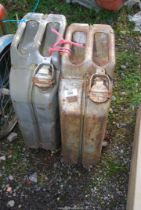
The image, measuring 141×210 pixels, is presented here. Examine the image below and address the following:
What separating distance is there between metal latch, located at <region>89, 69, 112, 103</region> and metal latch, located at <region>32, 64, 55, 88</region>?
0.23 metres

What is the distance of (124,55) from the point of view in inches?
126

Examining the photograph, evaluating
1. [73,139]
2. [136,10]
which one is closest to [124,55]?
[136,10]

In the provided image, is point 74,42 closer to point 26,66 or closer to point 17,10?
point 26,66

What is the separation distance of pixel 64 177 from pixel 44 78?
89cm

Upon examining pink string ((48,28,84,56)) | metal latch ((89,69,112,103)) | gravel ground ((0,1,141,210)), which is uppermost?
pink string ((48,28,84,56))

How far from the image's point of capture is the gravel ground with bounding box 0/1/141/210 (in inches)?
90.7

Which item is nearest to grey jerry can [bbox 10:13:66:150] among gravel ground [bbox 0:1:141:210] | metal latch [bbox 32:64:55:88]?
metal latch [bbox 32:64:55:88]

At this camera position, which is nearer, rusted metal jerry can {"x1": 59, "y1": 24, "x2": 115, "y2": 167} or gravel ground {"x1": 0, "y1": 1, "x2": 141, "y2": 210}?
rusted metal jerry can {"x1": 59, "y1": 24, "x2": 115, "y2": 167}

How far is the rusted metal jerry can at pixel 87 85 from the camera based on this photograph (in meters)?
1.84

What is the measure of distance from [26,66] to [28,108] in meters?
0.26

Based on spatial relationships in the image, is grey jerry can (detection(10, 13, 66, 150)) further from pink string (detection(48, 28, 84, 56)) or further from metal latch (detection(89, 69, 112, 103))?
metal latch (detection(89, 69, 112, 103))

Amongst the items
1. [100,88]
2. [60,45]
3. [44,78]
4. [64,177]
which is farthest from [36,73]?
[64,177]

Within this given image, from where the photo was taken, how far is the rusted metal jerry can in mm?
1840

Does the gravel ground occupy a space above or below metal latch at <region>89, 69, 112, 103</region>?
below
